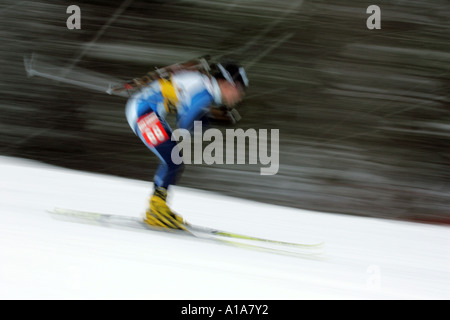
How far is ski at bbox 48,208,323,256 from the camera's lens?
2.12m

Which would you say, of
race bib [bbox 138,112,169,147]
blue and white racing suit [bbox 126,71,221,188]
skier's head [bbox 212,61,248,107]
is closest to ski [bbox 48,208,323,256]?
blue and white racing suit [bbox 126,71,221,188]

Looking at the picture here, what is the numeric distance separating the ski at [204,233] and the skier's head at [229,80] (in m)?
0.66

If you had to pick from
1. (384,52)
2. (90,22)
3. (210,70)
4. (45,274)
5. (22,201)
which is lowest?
(45,274)

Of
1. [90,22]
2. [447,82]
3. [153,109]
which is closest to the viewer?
[153,109]

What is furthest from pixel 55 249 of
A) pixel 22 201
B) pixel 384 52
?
pixel 384 52

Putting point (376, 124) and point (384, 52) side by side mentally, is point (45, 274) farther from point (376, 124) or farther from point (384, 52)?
point (384, 52)

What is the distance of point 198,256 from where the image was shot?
6.41 feet

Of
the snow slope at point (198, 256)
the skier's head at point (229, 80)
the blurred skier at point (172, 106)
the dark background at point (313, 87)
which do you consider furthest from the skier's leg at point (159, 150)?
the dark background at point (313, 87)

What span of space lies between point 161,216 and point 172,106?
20.8 inches

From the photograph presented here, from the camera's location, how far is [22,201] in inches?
93.4

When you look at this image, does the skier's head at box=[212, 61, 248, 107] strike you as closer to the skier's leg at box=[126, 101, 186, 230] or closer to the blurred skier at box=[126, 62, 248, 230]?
the blurred skier at box=[126, 62, 248, 230]

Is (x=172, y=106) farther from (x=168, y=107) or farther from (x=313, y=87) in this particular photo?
(x=313, y=87)

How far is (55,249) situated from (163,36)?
6.04 ft

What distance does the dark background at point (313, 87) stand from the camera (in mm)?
3039
